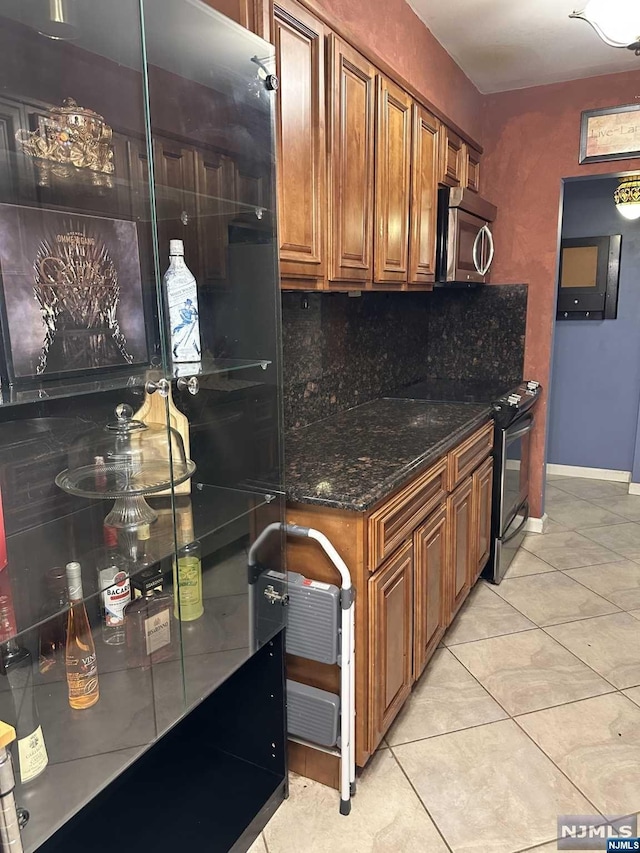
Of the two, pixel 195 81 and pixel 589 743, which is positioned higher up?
pixel 195 81

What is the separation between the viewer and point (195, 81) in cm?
134

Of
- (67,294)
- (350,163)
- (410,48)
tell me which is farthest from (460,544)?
(410,48)

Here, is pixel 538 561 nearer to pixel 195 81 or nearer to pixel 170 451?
pixel 170 451

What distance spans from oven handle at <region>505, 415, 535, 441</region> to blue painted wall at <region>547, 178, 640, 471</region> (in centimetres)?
146

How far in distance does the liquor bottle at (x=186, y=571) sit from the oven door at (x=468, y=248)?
1.94 metres

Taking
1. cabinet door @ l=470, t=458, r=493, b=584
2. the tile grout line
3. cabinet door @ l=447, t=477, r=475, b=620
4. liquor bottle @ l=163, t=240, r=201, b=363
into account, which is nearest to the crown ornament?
liquor bottle @ l=163, t=240, r=201, b=363

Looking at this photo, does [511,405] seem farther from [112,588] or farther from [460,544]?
[112,588]

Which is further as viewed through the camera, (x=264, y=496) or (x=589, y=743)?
(x=589, y=743)

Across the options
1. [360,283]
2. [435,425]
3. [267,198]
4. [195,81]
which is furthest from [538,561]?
Answer: [195,81]

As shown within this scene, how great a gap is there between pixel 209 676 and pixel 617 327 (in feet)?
14.1

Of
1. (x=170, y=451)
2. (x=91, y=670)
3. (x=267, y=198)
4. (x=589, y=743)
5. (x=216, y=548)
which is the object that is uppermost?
(x=267, y=198)

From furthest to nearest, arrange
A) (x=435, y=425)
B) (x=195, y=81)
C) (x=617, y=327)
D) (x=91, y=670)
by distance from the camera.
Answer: (x=617, y=327) → (x=435, y=425) → (x=195, y=81) → (x=91, y=670)

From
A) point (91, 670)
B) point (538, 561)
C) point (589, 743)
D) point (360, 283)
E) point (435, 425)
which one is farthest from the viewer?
point (538, 561)

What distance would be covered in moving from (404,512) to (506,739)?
86 centimetres
